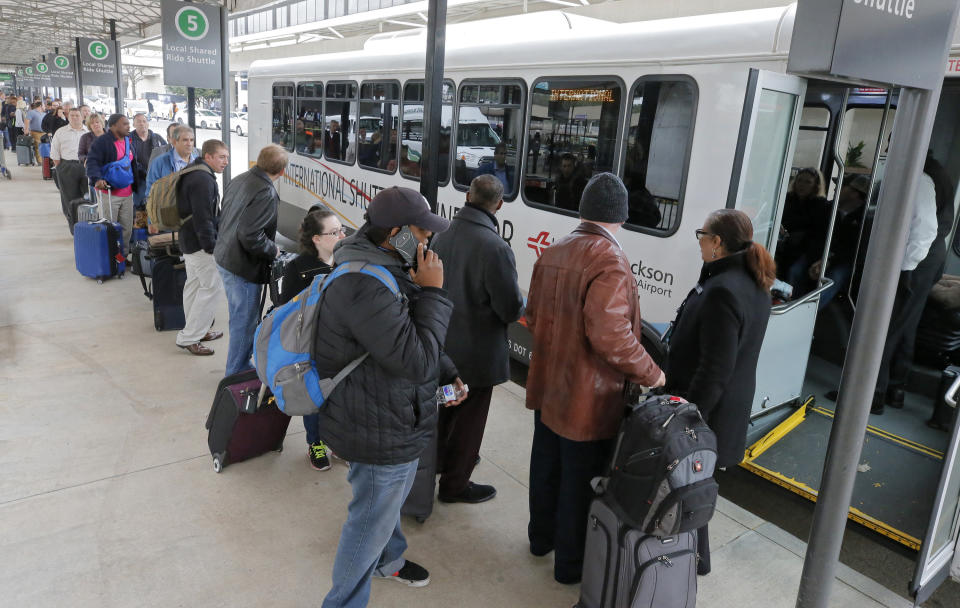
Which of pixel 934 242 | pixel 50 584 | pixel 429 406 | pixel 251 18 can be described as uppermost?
pixel 251 18

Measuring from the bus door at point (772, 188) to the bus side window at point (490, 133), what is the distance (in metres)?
2.05

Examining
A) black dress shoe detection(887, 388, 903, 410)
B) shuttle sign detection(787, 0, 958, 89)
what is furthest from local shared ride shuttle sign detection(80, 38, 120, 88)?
shuttle sign detection(787, 0, 958, 89)

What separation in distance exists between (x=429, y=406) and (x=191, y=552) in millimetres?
1594

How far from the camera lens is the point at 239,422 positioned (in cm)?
388

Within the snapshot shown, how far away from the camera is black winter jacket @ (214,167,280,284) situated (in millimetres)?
4453

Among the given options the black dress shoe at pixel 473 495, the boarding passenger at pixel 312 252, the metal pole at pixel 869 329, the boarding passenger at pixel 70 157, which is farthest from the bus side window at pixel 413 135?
the boarding passenger at pixel 70 157

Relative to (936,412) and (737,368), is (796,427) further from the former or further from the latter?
(737,368)

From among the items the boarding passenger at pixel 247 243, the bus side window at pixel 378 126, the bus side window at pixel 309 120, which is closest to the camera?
the boarding passenger at pixel 247 243

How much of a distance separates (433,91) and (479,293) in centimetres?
157

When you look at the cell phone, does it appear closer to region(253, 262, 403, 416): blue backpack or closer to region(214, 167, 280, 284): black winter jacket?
region(253, 262, 403, 416): blue backpack

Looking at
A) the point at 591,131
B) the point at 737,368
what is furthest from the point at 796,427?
the point at 591,131

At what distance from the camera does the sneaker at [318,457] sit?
4020 millimetres

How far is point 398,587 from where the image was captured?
307cm

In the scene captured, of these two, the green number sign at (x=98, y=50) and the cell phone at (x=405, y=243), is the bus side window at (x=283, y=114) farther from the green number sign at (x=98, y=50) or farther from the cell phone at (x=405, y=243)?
the cell phone at (x=405, y=243)
